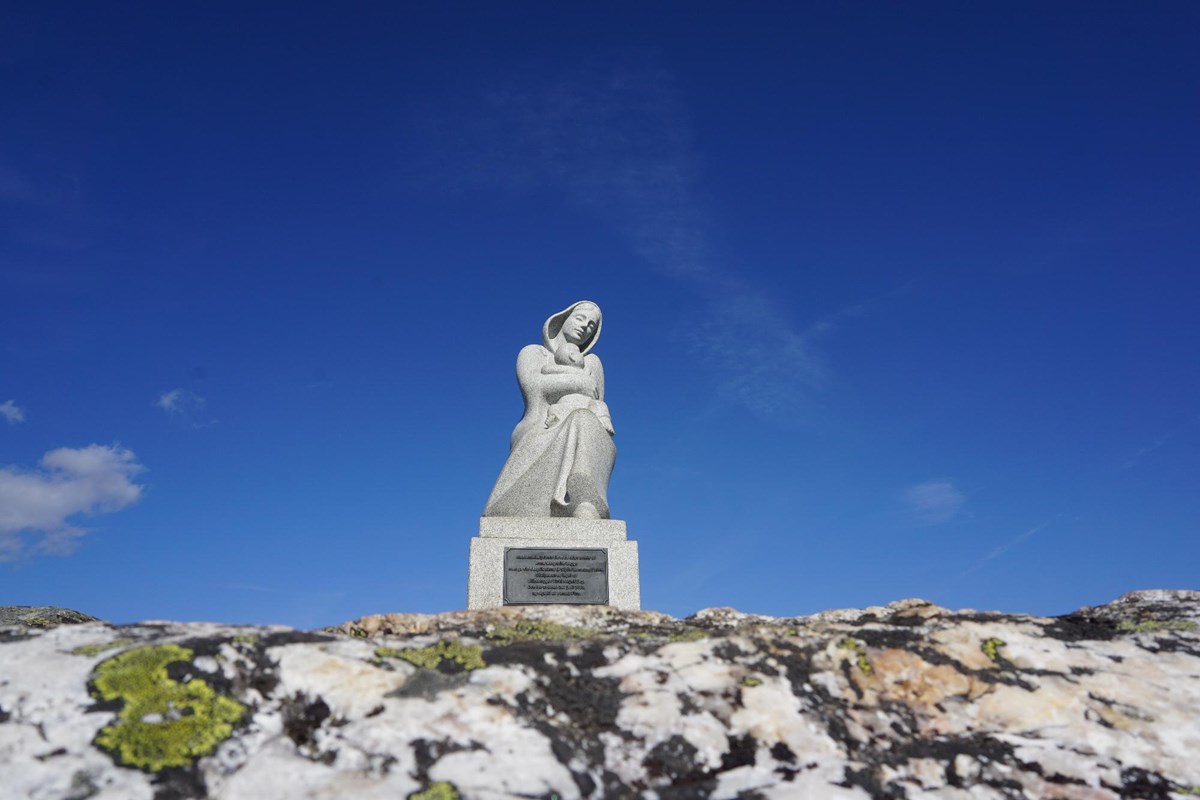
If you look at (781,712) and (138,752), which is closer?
(138,752)

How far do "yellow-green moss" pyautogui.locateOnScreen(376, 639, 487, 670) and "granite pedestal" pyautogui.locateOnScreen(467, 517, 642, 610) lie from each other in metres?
8.05

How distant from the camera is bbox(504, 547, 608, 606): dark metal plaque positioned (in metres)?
10.7

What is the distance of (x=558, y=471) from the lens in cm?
1205

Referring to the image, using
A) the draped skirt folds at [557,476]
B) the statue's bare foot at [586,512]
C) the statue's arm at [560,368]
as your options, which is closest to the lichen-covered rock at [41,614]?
the draped skirt folds at [557,476]

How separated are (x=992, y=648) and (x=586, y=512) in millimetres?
8988

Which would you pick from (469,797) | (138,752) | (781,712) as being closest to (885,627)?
(781,712)

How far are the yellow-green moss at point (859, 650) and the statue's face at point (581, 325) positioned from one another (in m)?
11.3

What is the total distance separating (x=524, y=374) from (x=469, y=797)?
1171 cm

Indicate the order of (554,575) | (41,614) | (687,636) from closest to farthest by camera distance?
(687,636)
(41,614)
(554,575)

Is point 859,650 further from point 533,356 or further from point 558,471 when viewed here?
point 533,356

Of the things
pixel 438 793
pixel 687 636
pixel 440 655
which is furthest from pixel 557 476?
pixel 438 793

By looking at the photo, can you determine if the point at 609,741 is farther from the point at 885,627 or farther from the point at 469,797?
the point at 885,627

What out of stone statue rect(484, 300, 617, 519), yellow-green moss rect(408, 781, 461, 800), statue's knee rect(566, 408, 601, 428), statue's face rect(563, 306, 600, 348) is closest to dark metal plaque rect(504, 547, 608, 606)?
stone statue rect(484, 300, 617, 519)

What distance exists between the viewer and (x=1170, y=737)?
2.40m
